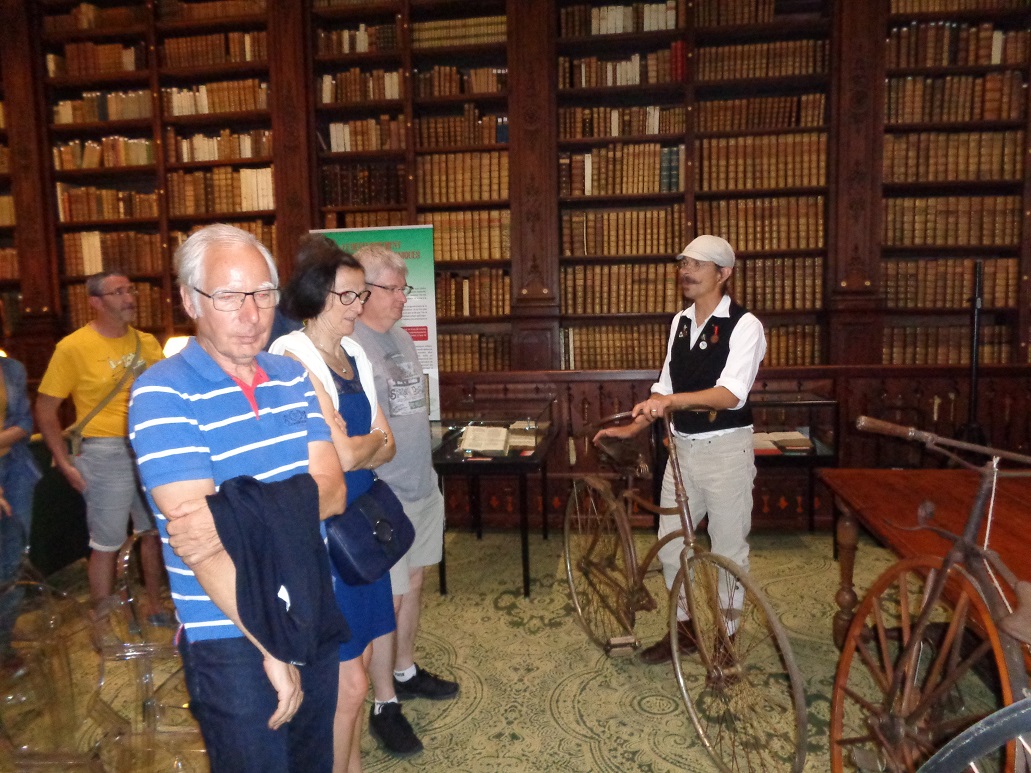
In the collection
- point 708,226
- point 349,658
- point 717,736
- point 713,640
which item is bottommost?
point 717,736

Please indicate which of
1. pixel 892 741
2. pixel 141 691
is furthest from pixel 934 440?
pixel 141 691

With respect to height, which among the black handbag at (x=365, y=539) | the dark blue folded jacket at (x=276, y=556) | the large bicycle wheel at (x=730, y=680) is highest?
the dark blue folded jacket at (x=276, y=556)

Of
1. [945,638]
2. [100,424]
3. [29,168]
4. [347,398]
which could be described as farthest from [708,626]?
[29,168]

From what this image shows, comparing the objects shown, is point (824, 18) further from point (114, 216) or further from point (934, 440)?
point (114, 216)

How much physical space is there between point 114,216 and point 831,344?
4.79 metres

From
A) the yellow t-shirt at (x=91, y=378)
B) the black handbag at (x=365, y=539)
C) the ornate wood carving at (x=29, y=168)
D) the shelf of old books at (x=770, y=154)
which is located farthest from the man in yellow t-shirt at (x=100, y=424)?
the shelf of old books at (x=770, y=154)

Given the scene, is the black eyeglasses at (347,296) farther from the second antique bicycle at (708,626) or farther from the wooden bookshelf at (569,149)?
the wooden bookshelf at (569,149)

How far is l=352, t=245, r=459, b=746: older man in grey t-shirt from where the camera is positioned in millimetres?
1950

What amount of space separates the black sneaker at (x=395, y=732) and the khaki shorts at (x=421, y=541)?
0.36 metres

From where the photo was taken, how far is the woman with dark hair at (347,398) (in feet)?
4.97

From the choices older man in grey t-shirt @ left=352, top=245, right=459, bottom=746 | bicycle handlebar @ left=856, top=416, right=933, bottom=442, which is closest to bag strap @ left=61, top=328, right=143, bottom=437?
older man in grey t-shirt @ left=352, top=245, right=459, bottom=746

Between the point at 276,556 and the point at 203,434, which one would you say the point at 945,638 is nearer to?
the point at 276,556

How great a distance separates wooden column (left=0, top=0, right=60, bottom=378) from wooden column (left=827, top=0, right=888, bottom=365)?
5095 mm

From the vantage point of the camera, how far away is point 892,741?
1.46m
